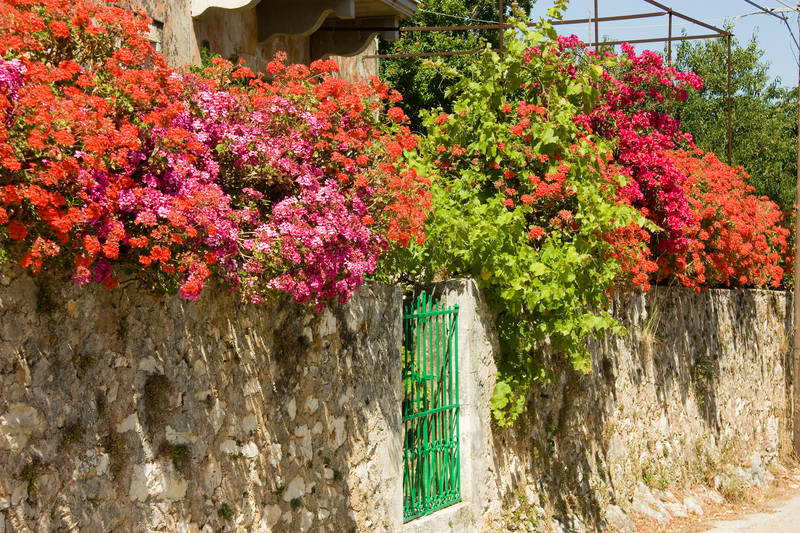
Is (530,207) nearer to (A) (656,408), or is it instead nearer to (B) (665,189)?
(B) (665,189)

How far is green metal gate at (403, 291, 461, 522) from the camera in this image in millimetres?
7629

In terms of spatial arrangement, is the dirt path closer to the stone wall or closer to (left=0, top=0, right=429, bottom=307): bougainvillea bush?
the stone wall

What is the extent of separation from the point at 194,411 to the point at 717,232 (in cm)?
956

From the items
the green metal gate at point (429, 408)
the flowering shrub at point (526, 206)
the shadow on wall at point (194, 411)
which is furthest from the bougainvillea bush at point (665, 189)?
the shadow on wall at point (194, 411)

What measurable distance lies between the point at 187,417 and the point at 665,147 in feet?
26.5

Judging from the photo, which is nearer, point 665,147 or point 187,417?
point 187,417

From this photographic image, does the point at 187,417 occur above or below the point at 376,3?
below

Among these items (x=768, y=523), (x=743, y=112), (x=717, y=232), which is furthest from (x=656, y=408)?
(x=743, y=112)

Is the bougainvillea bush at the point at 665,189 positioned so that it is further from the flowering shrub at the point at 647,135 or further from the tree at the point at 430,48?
the tree at the point at 430,48

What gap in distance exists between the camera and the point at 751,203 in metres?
14.1

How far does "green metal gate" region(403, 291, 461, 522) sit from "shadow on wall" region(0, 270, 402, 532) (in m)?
0.46

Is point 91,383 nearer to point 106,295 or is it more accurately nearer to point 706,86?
point 106,295

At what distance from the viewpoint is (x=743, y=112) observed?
27.6 meters

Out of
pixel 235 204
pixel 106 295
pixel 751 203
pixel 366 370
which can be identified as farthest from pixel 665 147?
pixel 106 295
